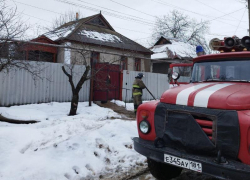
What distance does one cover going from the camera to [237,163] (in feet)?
8.44

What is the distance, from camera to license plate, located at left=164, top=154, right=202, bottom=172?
2760 mm

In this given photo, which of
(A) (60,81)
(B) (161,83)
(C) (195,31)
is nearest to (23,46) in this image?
(A) (60,81)

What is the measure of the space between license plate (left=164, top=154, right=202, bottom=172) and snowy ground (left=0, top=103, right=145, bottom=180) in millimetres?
1330

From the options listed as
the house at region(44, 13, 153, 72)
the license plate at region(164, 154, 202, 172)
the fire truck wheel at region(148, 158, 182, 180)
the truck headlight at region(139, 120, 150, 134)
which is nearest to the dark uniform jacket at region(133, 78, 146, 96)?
the house at region(44, 13, 153, 72)

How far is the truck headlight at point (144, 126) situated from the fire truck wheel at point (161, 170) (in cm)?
55

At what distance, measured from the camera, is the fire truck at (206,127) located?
8.53ft

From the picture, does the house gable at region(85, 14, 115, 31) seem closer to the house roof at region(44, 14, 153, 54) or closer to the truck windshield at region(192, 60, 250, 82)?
the house roof at region(44, 14, 153, 54)

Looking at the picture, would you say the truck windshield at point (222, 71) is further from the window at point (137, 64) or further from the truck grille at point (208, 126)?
the window at point (137, 64)

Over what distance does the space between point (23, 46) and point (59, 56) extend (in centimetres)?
972

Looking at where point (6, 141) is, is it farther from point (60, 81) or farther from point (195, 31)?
point (195, 31)

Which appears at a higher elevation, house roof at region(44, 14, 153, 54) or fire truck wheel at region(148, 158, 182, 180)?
house roof at region(44, 14, 153, 54)

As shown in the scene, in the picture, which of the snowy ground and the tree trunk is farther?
the tree trunk

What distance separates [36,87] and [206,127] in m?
7.70

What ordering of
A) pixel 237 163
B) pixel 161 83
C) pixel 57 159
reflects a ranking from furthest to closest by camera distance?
1. pixel 161 83
2. pixel 57 159
3. pixel 237 163
